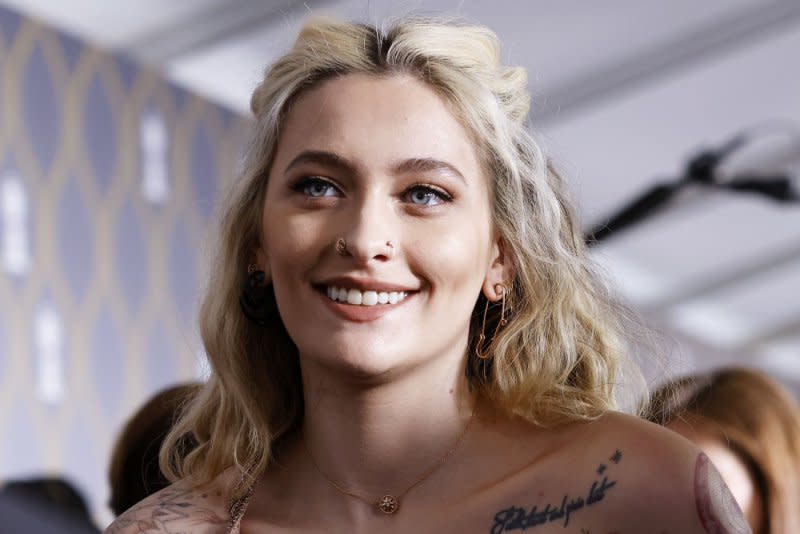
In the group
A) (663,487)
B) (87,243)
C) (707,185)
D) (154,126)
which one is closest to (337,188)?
(663,487)

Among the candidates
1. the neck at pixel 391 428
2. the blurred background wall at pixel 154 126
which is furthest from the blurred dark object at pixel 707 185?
the neck at pixel 391 428

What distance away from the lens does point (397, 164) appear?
1.38 metres

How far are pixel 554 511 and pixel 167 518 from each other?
46cm

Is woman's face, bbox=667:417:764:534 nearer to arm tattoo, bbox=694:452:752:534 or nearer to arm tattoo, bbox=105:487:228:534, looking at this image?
arm tattoo, bbox=694:452:752:534

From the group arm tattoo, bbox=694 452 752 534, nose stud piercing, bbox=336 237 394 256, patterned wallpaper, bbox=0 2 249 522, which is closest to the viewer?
arm tattoo, bbox=694 452 752 534

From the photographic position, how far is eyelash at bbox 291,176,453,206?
138 centimetres

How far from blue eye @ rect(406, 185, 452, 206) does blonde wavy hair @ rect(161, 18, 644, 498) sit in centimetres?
11

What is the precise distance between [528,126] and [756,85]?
3.73 metres

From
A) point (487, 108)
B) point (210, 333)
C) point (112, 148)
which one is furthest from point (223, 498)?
point (112, 148)

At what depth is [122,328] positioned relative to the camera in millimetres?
4203

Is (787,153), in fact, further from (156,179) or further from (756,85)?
(156,179)

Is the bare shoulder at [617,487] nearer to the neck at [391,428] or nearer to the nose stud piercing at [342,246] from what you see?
the neck at [391,428]

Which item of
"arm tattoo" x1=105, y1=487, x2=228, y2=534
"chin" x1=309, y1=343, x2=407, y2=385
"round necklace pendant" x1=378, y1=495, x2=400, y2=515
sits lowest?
"arm tattoo" x1=105, y1=487, x2=228, y2=534

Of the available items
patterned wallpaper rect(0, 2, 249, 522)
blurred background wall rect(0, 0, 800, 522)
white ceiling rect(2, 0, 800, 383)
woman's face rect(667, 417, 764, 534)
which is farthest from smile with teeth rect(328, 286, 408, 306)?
patterned wallpaper rect(0, 2, 249, 522)
